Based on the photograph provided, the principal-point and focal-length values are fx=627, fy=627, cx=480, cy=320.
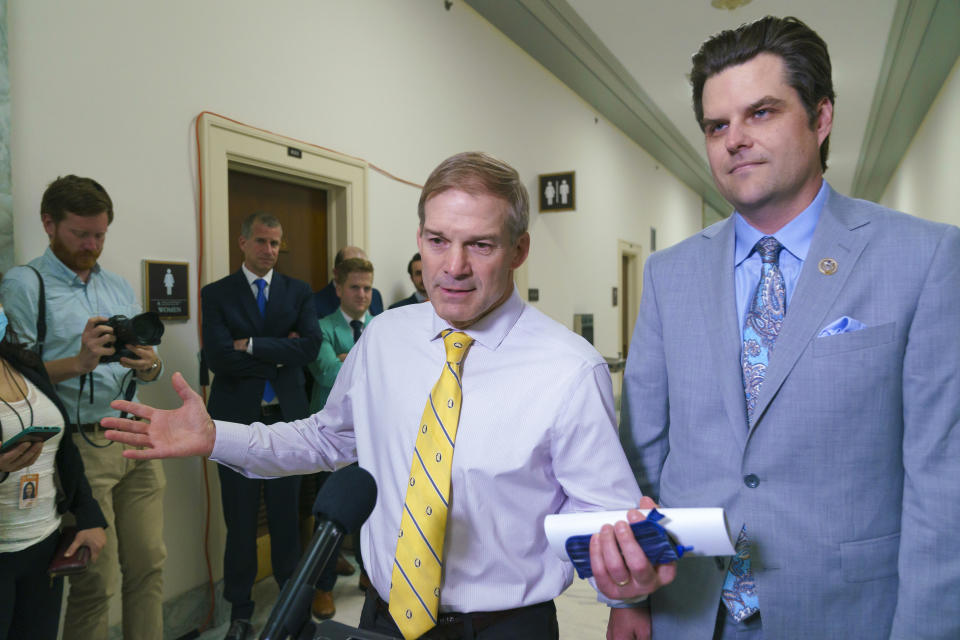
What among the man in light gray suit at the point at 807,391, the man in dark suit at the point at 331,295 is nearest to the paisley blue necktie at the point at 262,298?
the man in dark suit at the point at 331,295

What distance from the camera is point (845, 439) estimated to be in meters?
1.02

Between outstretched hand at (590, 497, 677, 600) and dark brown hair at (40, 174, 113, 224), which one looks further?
dark brown hair at (40, 174, 113, 224)

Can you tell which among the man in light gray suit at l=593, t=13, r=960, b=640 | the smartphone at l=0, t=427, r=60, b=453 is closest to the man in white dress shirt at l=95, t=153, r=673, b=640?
the man in light gray suit at l=593, t=13, r=960, b=640

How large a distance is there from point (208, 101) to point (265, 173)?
1.68 feet

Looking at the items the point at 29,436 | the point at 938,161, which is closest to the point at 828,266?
the point at 29,436

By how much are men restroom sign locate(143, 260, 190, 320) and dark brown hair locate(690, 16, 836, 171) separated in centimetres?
229

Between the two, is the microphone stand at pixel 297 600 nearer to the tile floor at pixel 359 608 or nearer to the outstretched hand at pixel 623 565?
the outstretched hand at pixel 623 565

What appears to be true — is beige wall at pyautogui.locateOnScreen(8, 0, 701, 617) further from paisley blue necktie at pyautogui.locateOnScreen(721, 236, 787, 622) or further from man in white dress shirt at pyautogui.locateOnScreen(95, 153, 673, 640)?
paisley blue necktie at pyautogui.locateOnScreen(721, 236, 787, 622)

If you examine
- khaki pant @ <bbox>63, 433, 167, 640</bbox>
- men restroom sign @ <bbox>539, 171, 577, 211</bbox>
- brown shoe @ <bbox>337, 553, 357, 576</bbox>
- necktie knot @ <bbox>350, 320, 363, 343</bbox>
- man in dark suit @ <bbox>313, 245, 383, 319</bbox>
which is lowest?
brown shoe @ <bbox>337, 553, 357, 576</bbox>

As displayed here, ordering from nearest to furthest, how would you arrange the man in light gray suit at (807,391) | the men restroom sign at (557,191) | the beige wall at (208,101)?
the man in light gray suit at (807,391), the beige wall at (208,101), the men restroom sign at (557,191)

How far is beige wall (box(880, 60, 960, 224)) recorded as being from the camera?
5516 millimetres

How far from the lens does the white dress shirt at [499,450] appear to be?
1.12m

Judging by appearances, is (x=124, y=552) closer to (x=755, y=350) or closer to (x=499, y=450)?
(x=499, y=450)

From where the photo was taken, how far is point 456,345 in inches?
47.7
